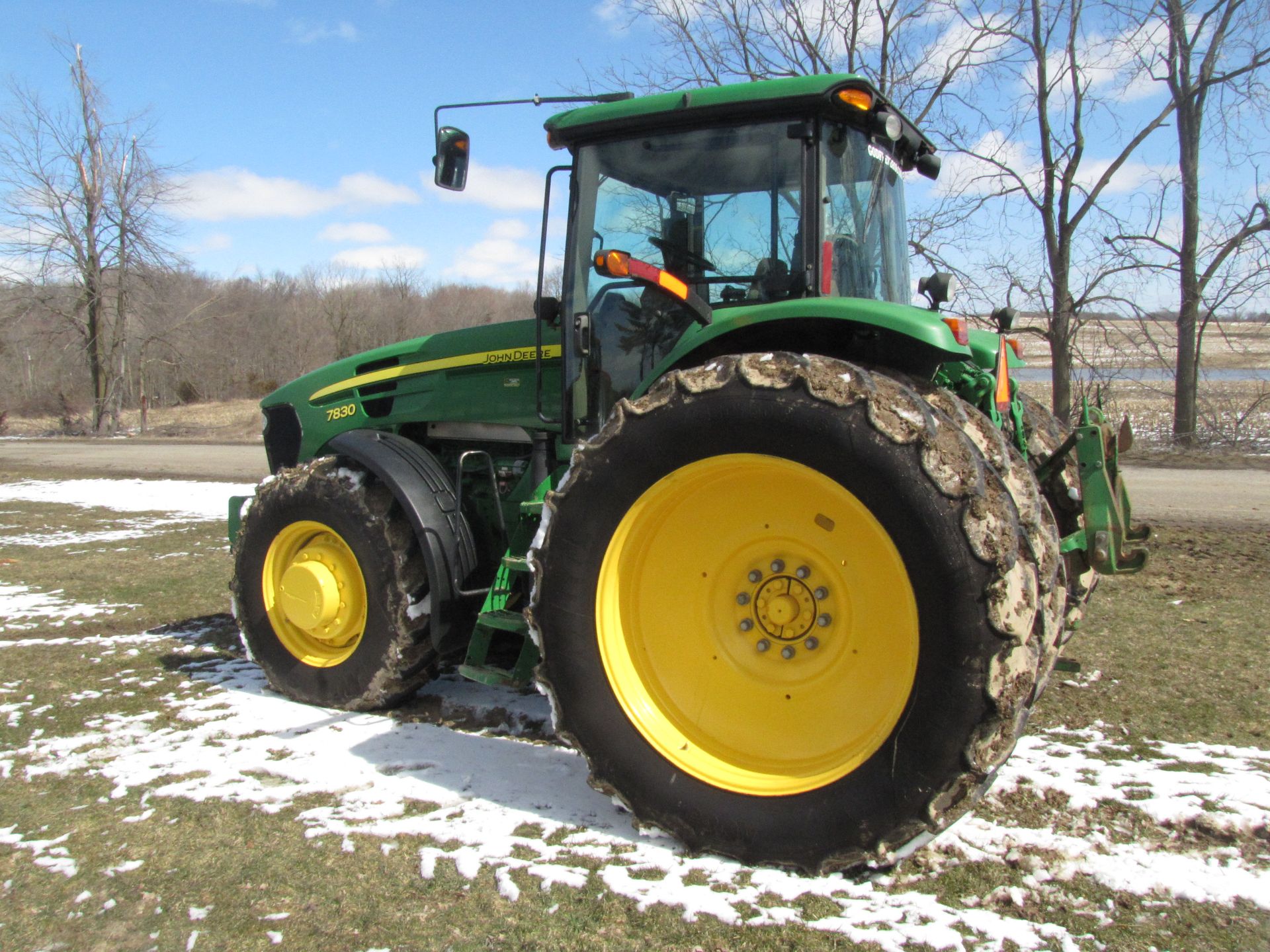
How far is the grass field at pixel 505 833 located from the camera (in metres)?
2.46

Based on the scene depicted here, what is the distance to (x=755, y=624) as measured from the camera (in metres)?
2.99

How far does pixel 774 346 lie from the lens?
3.30 meters

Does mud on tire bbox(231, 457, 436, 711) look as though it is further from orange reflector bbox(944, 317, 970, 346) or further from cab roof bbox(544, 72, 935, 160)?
orange reflector bbox(944, 317, 970, 346)

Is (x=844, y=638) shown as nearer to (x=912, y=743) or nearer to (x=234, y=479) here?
(x=912, y=743)

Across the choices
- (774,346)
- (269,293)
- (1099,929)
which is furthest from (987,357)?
(269,293)

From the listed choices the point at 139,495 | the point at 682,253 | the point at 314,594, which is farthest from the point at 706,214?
the point at 139,495

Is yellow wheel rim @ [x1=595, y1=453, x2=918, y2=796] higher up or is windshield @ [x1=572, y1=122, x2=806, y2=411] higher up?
windshield @ [x1=572, y1=122, x2=806, y2=411]

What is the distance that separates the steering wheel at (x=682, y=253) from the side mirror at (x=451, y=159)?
38.4 inches

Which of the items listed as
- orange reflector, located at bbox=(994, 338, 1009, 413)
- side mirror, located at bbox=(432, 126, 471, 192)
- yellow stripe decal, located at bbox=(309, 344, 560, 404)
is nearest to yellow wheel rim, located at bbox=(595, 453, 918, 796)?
orange reflector, located at bbox=(994, 338, 1009, 413)

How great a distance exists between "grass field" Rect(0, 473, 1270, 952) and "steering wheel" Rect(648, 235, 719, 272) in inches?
77.7

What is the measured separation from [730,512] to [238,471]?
1409 centimetres

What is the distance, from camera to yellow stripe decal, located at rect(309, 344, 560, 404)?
13.5 feet

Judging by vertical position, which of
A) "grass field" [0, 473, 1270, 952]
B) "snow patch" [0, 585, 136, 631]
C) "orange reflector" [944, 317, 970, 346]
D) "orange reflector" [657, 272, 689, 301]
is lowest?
"grass field" [0, 473, 1270, 952]

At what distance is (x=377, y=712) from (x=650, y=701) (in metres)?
1.68
